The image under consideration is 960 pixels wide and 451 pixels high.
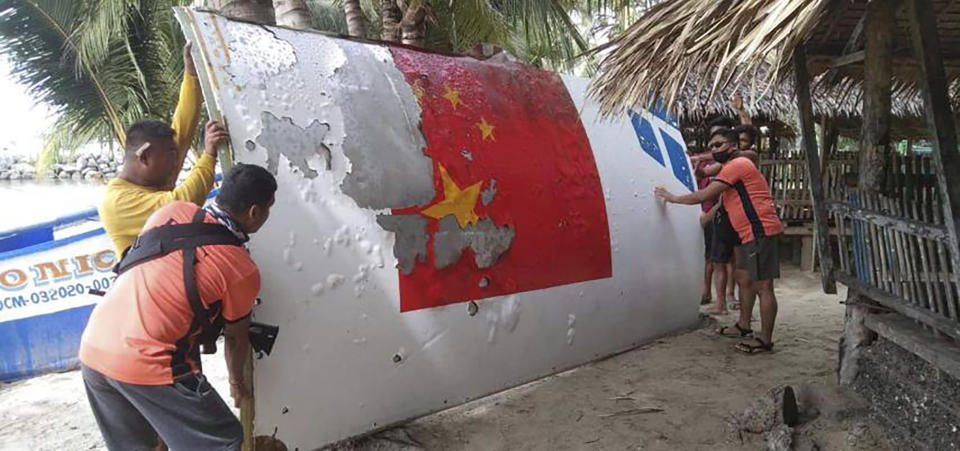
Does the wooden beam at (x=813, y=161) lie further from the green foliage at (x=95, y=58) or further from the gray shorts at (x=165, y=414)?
the green foliage at (x=95, y=58)

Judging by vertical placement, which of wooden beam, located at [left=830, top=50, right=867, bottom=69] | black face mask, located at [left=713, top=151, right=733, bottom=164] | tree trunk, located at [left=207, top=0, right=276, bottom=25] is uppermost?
tree trunk, located at [left=207, top=0, right=276, bottom=25]

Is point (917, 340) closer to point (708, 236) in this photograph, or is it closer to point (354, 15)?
point (708, 236)

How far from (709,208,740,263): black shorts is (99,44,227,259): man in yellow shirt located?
175 inches

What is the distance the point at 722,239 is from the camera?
18.3ft

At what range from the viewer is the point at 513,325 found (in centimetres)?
330

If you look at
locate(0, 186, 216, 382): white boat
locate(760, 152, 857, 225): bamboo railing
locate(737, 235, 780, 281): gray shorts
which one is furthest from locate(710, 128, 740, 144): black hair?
locate(0, 186, 216, 382): white boat

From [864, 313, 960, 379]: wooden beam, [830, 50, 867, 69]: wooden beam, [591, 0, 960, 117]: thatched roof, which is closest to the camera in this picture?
[591, 0, 960, 117]: thatched roof

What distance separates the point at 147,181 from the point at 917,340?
3.45 metres

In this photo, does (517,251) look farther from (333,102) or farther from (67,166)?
(67,166)

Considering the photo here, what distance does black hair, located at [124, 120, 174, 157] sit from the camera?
2.29 m

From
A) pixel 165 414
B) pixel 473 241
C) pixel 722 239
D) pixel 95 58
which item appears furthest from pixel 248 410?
pixel 95 58

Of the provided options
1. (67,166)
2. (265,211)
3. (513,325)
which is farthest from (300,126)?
(67,166)

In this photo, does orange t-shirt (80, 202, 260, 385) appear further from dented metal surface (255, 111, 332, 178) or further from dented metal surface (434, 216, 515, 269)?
dented metal surface (434, 216, 515, 269)

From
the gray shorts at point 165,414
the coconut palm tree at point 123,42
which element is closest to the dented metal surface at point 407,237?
the gray shorts at point 165,414
